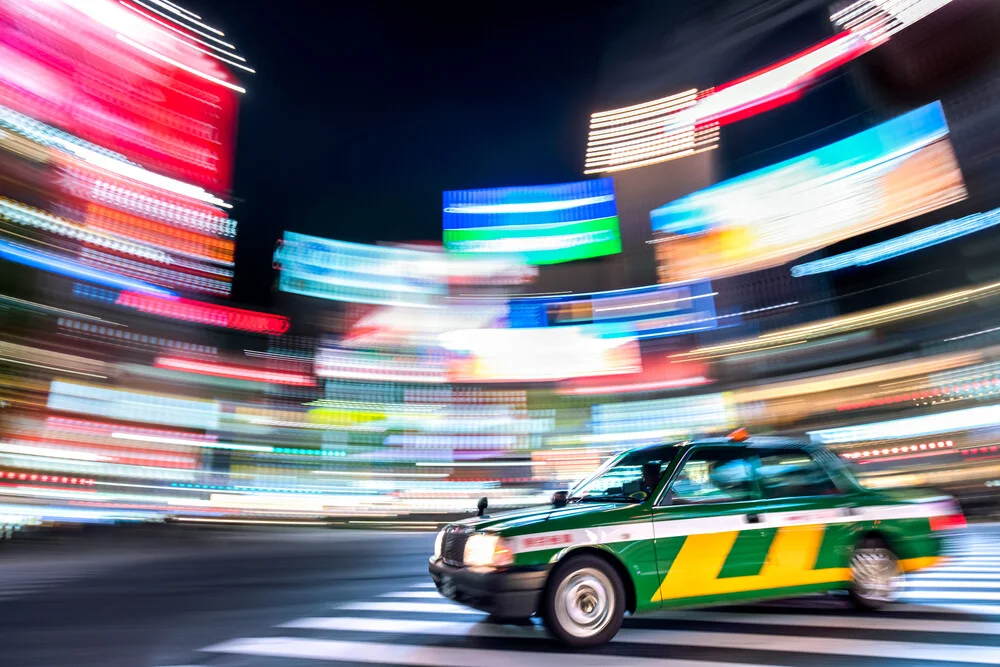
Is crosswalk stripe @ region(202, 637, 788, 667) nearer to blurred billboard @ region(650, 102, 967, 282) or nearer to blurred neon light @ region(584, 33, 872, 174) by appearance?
blurred billboard @ region(650, 102, 967, 282)

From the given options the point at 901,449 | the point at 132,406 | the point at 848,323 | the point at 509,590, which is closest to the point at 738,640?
the point at 509,590

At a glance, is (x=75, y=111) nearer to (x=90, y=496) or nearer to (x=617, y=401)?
(x=90, y=496)

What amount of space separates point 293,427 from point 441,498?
639 inches

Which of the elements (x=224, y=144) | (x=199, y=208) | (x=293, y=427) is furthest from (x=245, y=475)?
(x=224, y=144)

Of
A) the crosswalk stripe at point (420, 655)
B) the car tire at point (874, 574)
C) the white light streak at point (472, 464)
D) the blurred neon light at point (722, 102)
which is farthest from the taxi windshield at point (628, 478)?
the blurred neon light at point (722, 102)

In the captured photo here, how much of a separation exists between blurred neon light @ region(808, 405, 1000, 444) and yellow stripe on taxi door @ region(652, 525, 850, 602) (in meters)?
26.5

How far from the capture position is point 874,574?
5238 millimetres

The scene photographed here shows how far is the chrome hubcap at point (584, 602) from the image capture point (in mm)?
4355

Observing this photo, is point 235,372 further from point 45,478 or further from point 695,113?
point 695,113

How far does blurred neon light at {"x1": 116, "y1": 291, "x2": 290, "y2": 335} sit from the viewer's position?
4884 cm

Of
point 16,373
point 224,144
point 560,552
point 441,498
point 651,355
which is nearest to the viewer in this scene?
point 560,552

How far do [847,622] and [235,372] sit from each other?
56.5 m

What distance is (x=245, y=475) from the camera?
158ft

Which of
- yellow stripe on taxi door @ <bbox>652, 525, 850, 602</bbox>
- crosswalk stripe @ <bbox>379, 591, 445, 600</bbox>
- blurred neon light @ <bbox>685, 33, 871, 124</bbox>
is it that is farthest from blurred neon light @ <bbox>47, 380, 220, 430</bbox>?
blurred neon light @ <bbox>685, 33, 871, 124</bbox>
